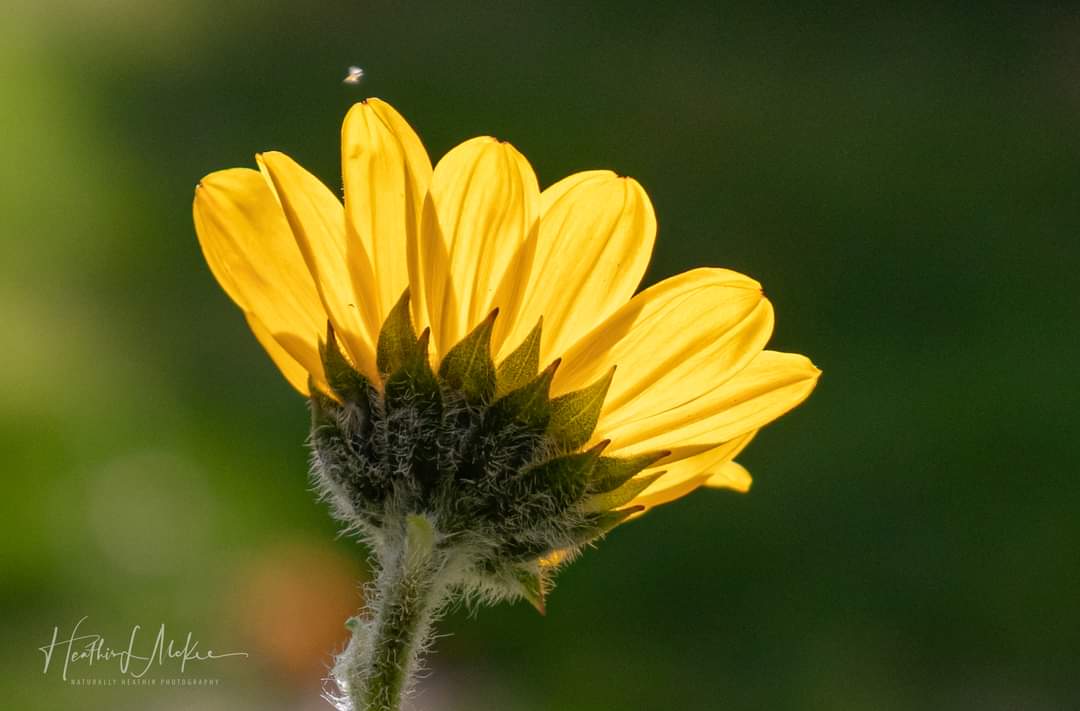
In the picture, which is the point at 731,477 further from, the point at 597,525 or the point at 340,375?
the point at 340,375

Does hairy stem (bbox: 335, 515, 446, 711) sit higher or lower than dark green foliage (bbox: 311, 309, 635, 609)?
lower

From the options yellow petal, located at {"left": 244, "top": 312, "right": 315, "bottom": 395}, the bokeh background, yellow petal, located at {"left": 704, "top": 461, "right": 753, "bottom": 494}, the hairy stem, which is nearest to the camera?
the hairy stem

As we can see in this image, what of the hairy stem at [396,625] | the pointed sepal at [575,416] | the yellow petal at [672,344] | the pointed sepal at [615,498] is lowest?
the hairy stem at [396,625]

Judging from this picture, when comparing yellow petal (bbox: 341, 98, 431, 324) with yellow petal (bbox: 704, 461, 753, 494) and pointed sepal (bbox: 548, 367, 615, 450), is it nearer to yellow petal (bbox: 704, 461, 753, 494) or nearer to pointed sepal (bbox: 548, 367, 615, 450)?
pointed sepal (bbox: 548, 367, 615, 450)

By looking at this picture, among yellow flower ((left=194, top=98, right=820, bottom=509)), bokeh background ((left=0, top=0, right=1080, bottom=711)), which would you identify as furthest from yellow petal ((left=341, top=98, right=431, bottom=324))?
bokeh background ((left=0, top=0, right=1080, bottom=711))

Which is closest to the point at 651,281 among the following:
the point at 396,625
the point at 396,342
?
the point at 396,342

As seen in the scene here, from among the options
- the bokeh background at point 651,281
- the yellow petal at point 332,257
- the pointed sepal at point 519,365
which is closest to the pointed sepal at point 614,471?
the pointed sepal at point 519,365

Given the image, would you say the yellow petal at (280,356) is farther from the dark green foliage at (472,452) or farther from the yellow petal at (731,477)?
the yellow petal at (731,477)
